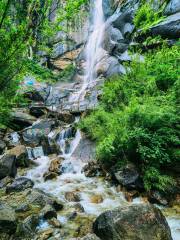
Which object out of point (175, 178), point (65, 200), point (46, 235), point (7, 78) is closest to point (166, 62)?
point (175, 178)

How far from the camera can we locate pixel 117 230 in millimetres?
6113

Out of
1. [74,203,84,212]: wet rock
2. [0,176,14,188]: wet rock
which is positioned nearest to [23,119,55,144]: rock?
[0,176,14,188]: wet rock

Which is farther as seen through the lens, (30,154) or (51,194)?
(30,154)

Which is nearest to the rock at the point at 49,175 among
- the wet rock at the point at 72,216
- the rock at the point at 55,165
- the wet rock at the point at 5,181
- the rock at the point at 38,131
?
the rock at the point at 55,165

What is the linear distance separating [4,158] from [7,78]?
6079mm

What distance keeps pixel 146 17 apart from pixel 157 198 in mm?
19256

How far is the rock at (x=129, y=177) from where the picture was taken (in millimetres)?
9648

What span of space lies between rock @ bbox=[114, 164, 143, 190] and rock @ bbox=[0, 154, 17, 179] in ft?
14.6

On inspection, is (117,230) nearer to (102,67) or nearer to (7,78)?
(7,78)

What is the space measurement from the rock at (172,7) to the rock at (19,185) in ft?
58.5

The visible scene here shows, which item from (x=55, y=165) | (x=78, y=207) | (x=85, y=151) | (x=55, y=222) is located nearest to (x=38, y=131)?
(x=85, y=151)

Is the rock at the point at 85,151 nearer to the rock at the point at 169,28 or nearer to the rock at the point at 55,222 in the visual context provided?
the rock at the point at 55,222

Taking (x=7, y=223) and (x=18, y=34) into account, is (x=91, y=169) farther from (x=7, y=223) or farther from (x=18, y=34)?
(x=18, y=34)

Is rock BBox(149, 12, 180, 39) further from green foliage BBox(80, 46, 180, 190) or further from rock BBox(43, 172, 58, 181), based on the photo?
rock BBox(43, 172, 58, 181)
